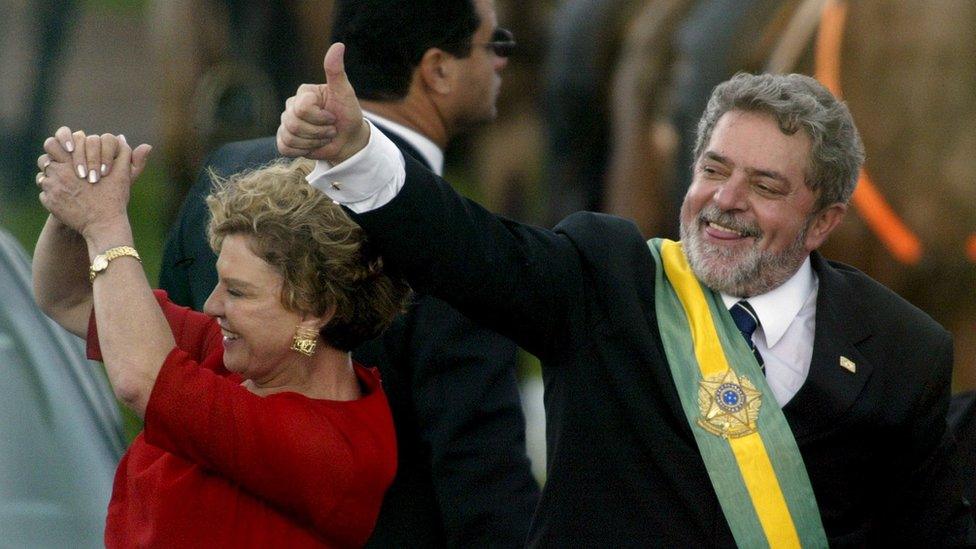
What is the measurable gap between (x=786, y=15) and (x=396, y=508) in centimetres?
403

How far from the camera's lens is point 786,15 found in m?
6.59

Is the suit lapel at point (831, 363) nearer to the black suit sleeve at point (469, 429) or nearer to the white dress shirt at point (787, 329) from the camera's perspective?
the white dress shirt at point (787, 329)

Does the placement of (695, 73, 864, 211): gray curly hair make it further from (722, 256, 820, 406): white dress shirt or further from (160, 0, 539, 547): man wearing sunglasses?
(160, 0, 539, 547): man wearing sunglasses

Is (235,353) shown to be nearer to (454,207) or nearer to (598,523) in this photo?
(454,207)

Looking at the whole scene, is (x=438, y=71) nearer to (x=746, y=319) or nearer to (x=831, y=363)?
(x=746, y=319)

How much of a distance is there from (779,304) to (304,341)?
0.85 m

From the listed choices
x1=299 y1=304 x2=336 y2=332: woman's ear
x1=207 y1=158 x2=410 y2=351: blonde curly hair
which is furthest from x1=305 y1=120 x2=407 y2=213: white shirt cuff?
x1=299 y1=304 x2=336 y2=332: woman's ear

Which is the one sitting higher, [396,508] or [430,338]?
[430,338]

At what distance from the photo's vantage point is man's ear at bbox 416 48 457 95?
3537 mm

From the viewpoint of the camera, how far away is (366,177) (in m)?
2.51

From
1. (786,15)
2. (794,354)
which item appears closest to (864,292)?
(794,354)

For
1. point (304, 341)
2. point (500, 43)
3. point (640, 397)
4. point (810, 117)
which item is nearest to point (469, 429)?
point (640, 397)

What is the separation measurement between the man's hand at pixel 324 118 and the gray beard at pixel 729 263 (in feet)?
2.46

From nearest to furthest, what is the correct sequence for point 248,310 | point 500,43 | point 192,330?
1. point 248,310
2. point 192,330
3. point 500,43
